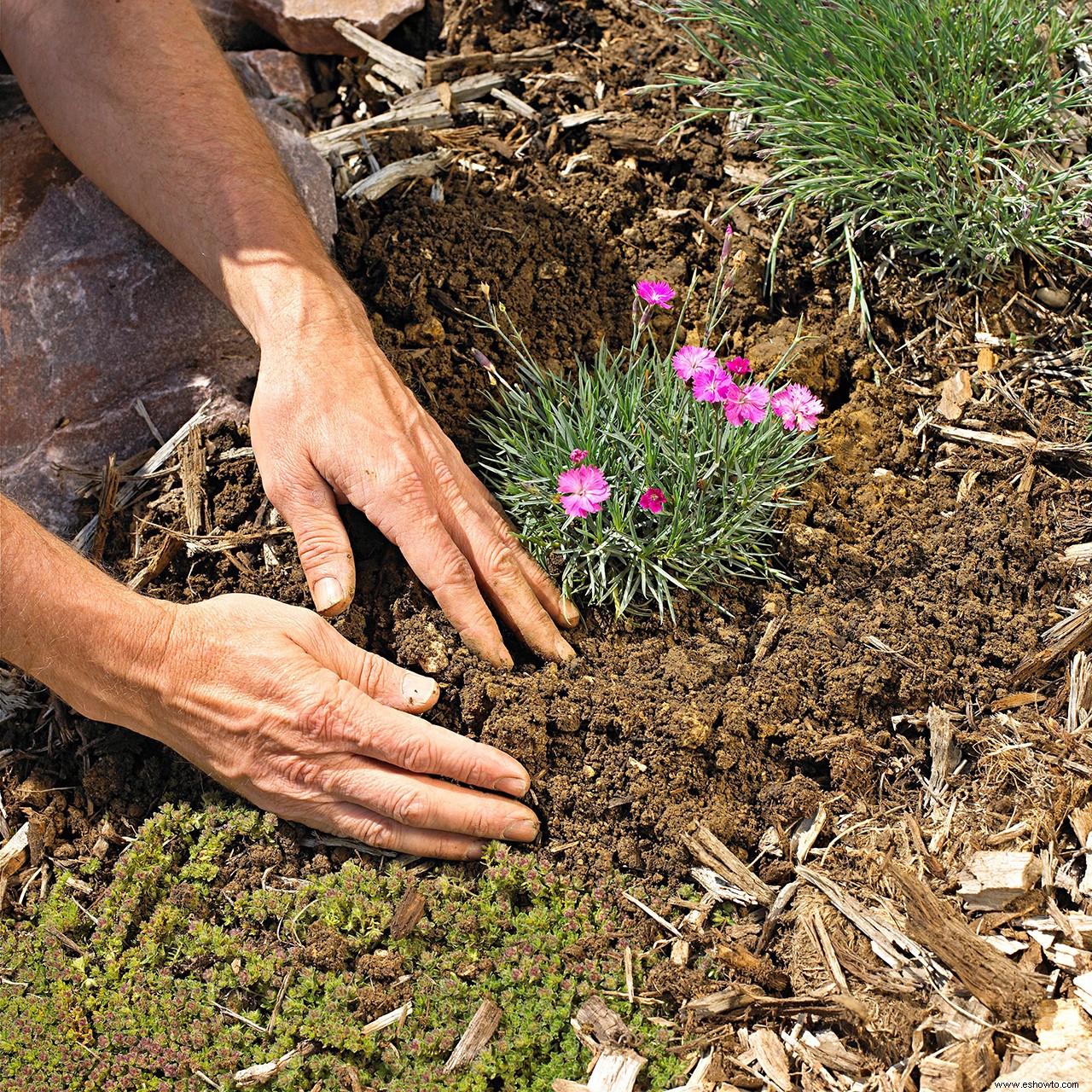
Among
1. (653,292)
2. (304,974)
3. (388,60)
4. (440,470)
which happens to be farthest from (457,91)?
(304,974)

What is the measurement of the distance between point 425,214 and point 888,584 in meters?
1.86

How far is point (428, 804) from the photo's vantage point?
7.12 feet

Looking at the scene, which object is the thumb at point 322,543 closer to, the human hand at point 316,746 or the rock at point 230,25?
the human hand at point 316,746

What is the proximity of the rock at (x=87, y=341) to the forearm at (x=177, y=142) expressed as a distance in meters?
0.15

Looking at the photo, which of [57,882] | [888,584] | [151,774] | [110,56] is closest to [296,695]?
[151,774]

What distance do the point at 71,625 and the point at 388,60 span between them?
8.03ft

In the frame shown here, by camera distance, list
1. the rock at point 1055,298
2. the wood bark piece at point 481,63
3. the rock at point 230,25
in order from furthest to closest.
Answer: the rock at point 230,25, the wood bark piece at point 481,63, the rock at point 1055,298

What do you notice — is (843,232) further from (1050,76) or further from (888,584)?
(888,584)

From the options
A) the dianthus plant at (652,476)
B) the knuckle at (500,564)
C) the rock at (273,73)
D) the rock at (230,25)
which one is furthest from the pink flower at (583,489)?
the rock at (230,25)

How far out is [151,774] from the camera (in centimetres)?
244

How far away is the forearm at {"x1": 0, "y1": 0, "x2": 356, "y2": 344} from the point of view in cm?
264

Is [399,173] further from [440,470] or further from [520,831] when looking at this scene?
[520,831]

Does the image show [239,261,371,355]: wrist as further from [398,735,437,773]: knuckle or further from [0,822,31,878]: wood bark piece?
[0,822,31,878]: wood bark piece

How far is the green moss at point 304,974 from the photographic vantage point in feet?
6.63
